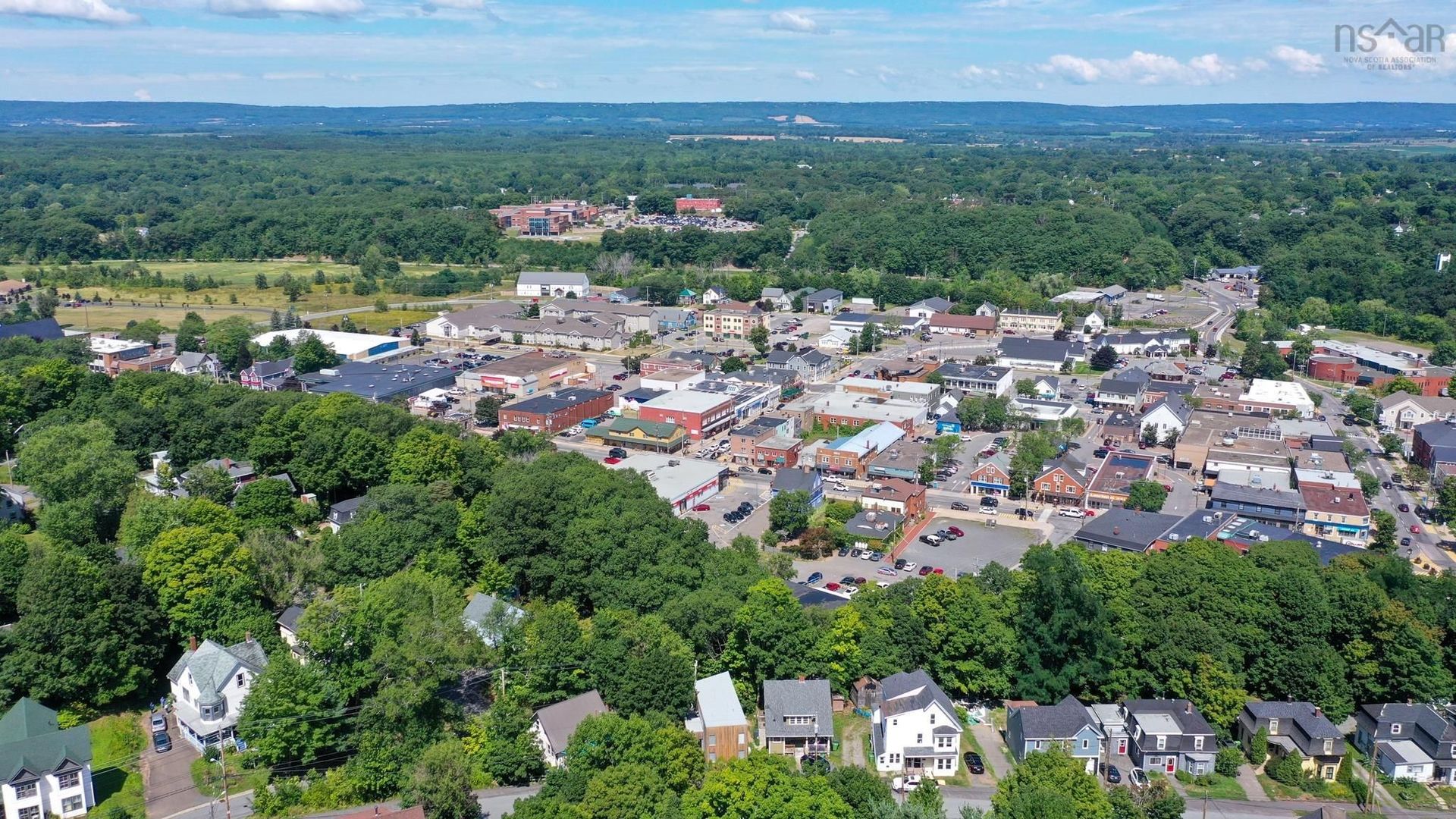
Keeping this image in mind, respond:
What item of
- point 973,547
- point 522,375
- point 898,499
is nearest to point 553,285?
point 522,375

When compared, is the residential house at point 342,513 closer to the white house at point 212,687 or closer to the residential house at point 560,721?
the white house at point 212,687

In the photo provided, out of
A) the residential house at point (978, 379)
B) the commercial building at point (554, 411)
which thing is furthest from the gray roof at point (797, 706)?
the residential house at point (978, 379)

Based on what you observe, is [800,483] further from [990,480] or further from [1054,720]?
[1054,720]

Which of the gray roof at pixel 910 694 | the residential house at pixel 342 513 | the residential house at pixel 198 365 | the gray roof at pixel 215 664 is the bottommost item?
the gray roof at pixel 910 694

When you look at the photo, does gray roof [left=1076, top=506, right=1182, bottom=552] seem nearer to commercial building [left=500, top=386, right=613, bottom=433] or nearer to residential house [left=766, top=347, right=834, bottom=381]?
commercial building [left=500, top=386, right=613, bottom=433]

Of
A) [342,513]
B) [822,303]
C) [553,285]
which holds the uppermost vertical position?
[553,285]

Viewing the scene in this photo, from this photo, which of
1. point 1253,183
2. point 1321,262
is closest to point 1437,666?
point 1321,262

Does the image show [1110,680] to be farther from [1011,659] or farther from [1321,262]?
[1321,262]
